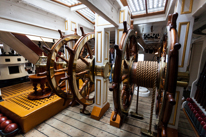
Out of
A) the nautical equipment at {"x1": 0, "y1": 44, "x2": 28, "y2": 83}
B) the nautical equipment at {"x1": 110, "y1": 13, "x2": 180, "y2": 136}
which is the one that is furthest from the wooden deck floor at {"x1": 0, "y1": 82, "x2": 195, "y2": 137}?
the nautical equipment at {"x1": 0, "y1": 44, "x2": 28, "y2": 83}

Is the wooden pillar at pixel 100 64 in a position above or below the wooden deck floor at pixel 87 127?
above

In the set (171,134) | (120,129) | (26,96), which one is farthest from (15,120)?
(171,134)

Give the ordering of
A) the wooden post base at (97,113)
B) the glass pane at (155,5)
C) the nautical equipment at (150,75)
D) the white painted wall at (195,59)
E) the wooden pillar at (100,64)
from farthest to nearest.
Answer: the white painted wall at (195,59) < the wooden post base at (97,113) < the wooden pillar at (100,64) < the glass pane at (155,5) < the nautical equipment at (150,75)

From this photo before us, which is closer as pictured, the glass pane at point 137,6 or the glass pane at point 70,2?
the glass pane at point 137,6

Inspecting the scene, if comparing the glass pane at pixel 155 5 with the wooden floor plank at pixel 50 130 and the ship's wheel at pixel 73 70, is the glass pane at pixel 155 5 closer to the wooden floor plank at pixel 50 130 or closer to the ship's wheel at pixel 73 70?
the ship's wheel at pixel 73 70

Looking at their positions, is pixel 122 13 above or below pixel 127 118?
above

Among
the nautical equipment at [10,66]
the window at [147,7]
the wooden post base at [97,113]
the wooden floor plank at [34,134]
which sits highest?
the window at [147,7]

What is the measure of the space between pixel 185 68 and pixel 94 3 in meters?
1.38

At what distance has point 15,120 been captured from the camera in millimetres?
1665

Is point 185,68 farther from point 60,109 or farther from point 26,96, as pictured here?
point 26,96

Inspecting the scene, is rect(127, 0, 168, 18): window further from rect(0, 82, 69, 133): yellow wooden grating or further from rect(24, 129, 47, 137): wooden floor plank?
rect(24, 129, 47, 137): wooden floor plank

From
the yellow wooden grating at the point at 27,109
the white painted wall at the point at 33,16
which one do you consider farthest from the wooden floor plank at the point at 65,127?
the white painted wall at the point at 33,16

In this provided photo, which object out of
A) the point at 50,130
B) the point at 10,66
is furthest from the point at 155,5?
the point at 10,66

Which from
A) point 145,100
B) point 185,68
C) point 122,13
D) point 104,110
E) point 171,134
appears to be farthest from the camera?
point 145,100
